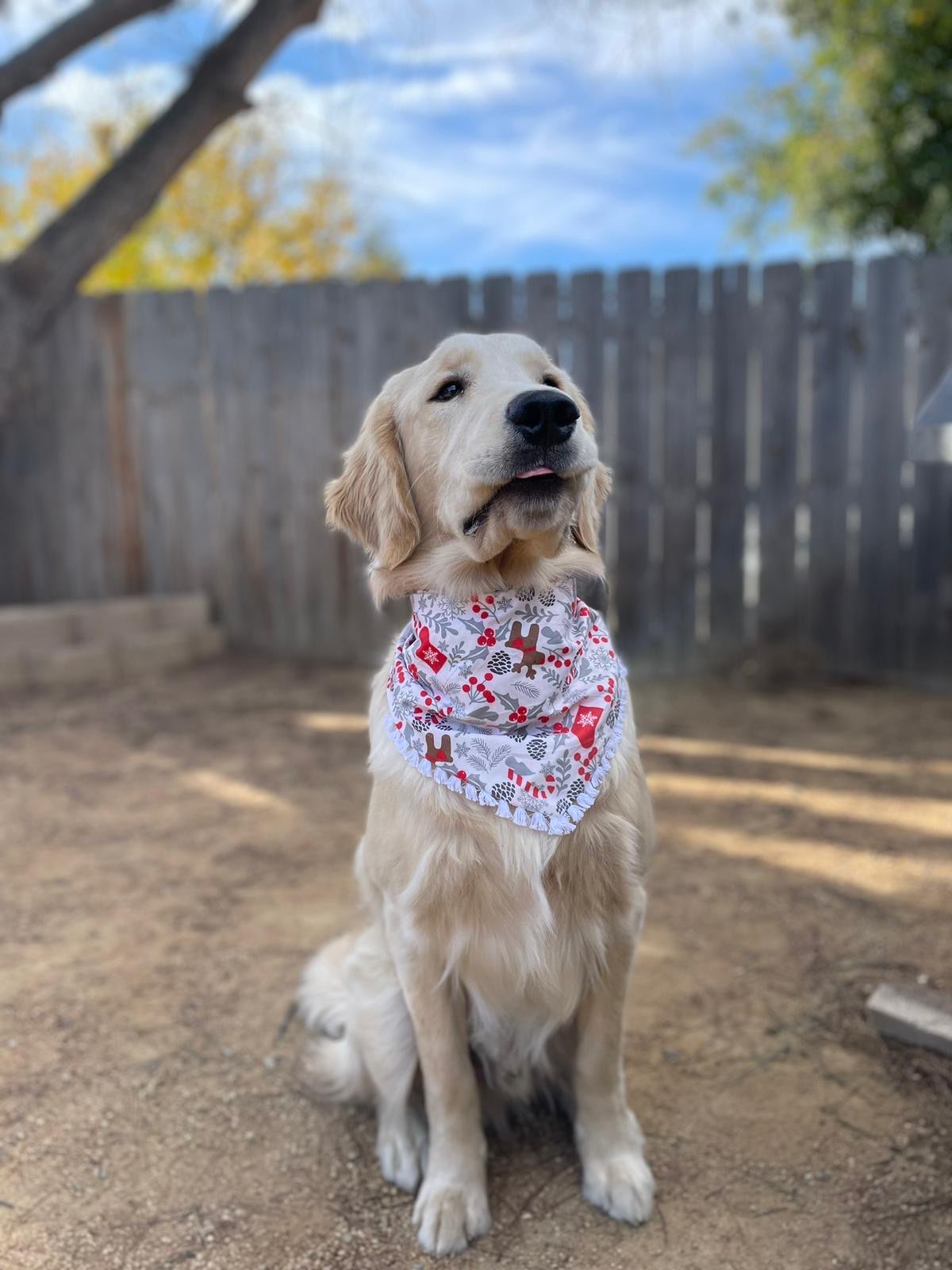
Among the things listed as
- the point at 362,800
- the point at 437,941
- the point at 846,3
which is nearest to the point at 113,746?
the point at 362,800

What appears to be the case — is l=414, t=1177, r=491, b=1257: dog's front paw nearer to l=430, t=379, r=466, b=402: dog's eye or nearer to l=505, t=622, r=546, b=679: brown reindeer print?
l=505, t=622, r=546, b=679: brown reindeer print

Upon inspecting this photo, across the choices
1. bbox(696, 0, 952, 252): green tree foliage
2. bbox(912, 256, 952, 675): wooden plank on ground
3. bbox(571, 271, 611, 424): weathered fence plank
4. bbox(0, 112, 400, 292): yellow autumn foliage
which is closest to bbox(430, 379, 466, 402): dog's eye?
bbox(571, 271, 611, 424): weathered fence plank

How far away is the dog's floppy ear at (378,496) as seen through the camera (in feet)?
6.81

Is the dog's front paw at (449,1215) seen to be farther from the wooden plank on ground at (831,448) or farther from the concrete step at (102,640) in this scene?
the concrete step at (102,640)

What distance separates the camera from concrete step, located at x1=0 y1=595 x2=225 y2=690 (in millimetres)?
6305

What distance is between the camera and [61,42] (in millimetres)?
6668

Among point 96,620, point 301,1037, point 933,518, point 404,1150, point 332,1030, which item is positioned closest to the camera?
point 404,1150

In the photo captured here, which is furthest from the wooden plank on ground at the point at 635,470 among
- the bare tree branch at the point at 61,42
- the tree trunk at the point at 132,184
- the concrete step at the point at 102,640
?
the bare tree branch at the point at 61,42

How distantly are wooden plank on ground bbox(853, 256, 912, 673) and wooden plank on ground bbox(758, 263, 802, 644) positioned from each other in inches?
15.1

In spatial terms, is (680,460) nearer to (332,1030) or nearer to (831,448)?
(831,448)

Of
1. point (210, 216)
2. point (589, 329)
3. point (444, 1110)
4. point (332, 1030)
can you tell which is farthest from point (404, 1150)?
point (210, 216)

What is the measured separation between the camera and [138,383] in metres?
7.13

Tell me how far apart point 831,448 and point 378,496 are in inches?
178

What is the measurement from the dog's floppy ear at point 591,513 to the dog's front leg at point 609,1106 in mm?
749
